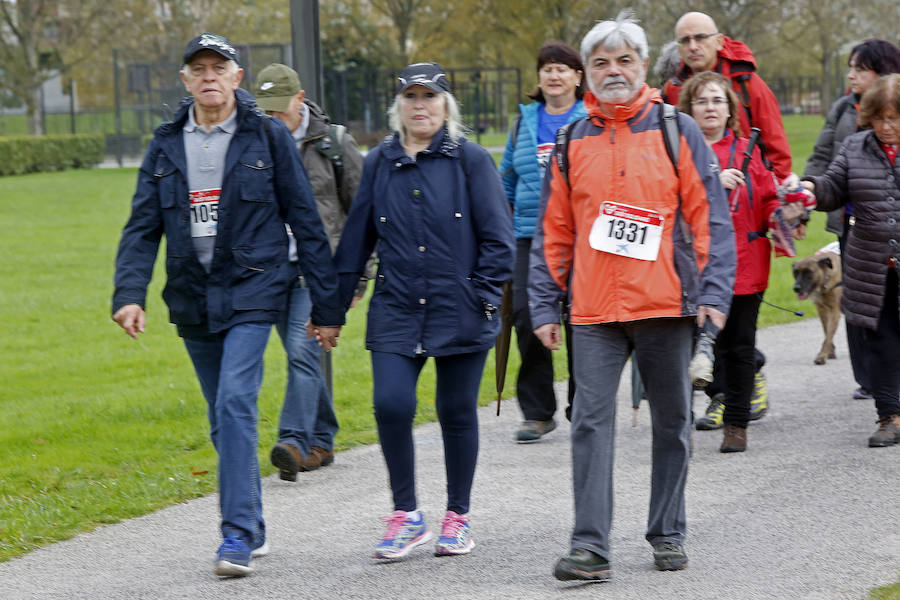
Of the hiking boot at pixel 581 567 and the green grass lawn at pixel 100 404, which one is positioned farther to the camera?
the green grass lawn at pixel 100 404

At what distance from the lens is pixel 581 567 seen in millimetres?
4672

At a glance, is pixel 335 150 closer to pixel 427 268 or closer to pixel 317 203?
pixel 317 203

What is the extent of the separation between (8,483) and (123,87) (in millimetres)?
47159

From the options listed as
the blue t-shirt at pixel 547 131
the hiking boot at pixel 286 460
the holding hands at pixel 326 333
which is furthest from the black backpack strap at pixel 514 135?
the holding hands at pixel 326 333

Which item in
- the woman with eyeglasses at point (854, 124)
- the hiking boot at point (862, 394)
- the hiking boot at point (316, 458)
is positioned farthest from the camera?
the hiking boot at point (862, 394)

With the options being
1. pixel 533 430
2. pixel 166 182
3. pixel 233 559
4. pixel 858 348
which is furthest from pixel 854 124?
pixel 233 559

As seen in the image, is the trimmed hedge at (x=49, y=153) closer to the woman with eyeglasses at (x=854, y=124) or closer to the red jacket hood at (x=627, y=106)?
the woman with eyeglasses at (x=854, y=124)

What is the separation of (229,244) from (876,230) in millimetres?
3618

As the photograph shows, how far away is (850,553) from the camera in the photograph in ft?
16.3

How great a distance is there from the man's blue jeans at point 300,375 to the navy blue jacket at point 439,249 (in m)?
1.45

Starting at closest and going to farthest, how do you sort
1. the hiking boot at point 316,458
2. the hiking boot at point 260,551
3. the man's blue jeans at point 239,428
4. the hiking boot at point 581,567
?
1. the hiking boot at point 581,567
2. the man's blue jeans at point 239,428
3. the hiking boot at point 260,551
4. the hiking boot at point 316,458

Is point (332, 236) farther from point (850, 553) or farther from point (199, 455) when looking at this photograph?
point (850, 553)

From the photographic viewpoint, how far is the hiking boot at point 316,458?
681cm

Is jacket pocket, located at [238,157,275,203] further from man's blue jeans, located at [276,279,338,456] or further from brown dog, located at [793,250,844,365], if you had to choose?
brown dog, located at [793,250,844,365]
